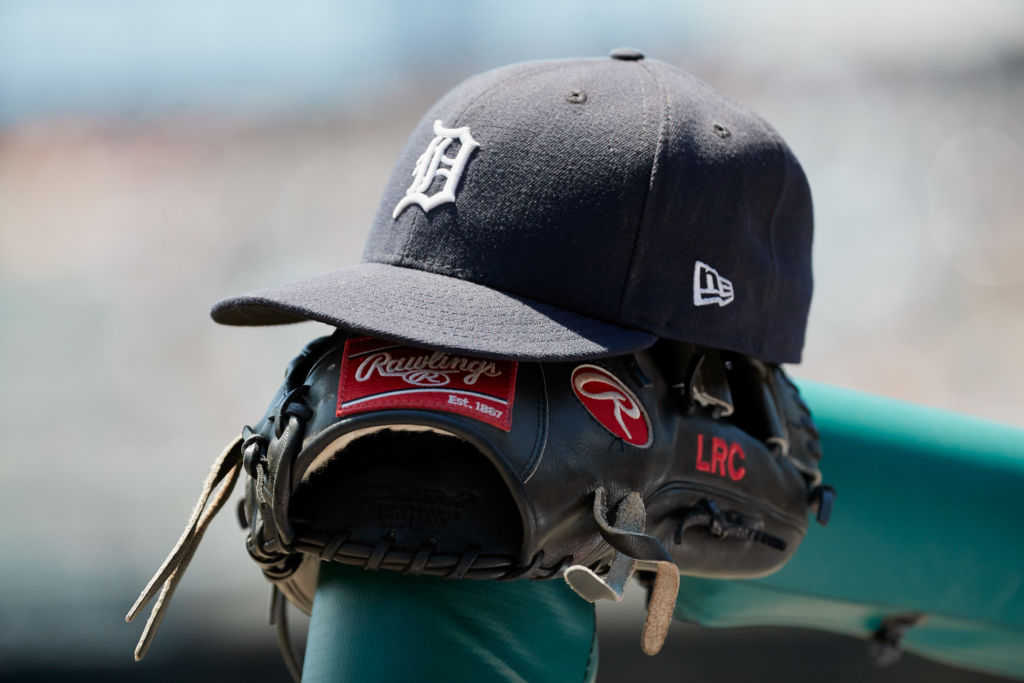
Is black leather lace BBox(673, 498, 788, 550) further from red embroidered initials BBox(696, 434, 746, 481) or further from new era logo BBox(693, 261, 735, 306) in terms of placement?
new era logo BBox(693, 261, 735, 306)

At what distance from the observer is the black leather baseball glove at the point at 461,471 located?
50 cm

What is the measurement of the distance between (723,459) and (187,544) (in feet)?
1.14

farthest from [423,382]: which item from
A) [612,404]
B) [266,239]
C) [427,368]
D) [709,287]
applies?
[266,239]

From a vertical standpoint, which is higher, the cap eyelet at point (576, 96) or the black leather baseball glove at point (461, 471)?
the cap eyelet at point (576, 96)

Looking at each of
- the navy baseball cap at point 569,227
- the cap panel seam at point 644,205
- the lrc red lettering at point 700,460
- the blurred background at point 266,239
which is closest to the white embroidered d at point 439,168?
the navy baseball cap at point 569,227

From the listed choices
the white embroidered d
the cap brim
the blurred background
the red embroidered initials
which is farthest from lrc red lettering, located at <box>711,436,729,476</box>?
the blurred background

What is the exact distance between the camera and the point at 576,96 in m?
0.65

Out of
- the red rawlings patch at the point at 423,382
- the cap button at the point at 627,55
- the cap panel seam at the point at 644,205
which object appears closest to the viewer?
the red rawlings patch at the point at 423,382

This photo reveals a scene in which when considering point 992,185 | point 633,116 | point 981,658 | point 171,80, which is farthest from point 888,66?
point 633,116

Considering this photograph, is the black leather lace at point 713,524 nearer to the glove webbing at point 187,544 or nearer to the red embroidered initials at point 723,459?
the red embroidered initials at point 723,459

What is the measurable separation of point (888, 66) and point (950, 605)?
Result: 7.74 ft

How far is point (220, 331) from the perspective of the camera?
7.91ft

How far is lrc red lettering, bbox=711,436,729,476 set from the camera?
0.65 meters

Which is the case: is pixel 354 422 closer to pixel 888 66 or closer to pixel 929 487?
pixel 929 487
